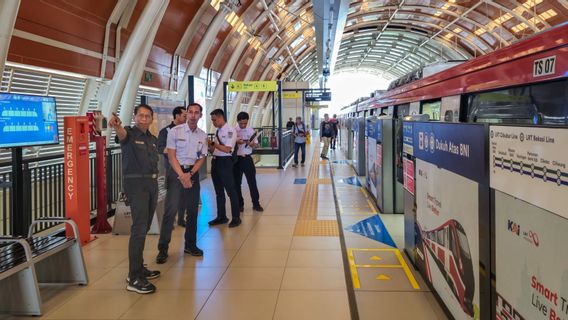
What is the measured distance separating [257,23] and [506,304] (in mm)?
21324

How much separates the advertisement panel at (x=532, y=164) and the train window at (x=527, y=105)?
79 centimetres

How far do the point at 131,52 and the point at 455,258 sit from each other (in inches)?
408

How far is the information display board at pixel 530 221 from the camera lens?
1.89 m

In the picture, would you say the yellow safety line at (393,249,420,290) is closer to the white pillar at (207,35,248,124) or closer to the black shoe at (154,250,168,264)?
the black shoe at (154,250,168,264)

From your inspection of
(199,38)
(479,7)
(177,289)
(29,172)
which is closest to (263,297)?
(177,289)

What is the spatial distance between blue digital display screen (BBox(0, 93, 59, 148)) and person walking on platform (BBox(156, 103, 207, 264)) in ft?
4.58

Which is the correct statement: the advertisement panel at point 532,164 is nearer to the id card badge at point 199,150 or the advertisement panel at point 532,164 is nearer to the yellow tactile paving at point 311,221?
the id card badge at point 199,150

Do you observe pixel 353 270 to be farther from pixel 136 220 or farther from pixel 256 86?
pixel 256 86

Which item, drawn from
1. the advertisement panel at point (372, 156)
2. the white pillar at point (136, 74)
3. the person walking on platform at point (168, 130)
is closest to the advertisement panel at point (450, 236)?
the person walking on platform at point (168, 130)

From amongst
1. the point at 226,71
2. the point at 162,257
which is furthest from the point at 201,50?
the point at 162,257

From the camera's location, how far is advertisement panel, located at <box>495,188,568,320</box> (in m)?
1.92

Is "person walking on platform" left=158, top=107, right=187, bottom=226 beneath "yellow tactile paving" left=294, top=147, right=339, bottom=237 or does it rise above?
above

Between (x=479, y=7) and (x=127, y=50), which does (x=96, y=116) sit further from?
(x=479, y=7)

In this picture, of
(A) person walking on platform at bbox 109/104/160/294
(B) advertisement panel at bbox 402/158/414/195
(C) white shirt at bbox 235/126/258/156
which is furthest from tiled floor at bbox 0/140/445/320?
(C) white shirt at bbox 235/126/258/156
